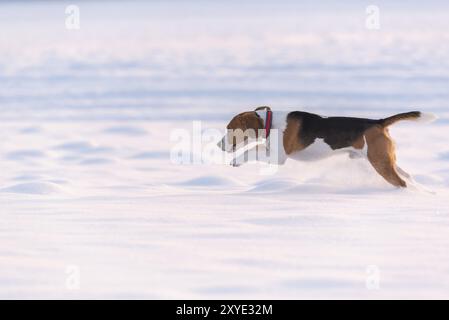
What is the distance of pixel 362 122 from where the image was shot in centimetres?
843

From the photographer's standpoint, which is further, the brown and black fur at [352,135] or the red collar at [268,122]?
the red collar at [268,122]

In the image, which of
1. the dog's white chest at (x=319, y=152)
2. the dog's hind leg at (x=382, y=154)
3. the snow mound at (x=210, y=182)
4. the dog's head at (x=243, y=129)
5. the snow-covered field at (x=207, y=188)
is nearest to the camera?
the snow-covered field at (x=207, y=188)

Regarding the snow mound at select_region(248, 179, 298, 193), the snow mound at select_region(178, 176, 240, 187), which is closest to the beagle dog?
the snow mound at select_region(248, 179, 298, 193)

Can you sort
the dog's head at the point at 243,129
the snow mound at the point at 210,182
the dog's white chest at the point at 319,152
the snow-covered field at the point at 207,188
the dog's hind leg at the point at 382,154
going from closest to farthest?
the snow-covered field at the point at 207,188 → the dog's hind leg at the point at 382,154 → the dog's white chest at the point at 319,152 → the dog's head at the point at 243,129 → the snow mound at the point at 210,182

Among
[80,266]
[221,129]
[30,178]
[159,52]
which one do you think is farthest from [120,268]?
[159,52]

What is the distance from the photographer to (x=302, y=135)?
8547mm

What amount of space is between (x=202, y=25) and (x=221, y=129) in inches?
738

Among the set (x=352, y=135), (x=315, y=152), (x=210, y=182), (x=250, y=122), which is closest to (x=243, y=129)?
(x=250, y=122)

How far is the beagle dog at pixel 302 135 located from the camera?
8.40 meters

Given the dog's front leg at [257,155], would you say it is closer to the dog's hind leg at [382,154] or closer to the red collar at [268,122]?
the red collar at [268,122]

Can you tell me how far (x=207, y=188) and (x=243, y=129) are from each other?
693 mm

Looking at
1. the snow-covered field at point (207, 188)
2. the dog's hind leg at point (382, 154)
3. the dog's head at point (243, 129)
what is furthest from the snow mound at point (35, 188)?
the dog's hind leg at point (382, 154)

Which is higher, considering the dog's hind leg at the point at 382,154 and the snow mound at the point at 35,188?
the dog's hind leg at the point at 382,154
